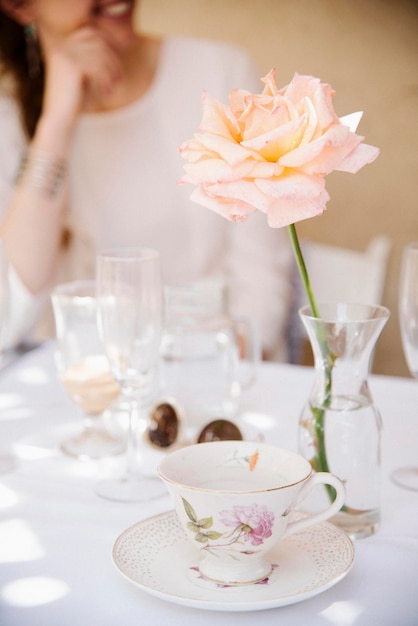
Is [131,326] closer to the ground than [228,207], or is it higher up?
closer to the ground

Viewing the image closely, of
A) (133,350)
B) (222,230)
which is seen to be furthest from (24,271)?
(133,350)

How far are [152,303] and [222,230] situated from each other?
1.12 metres

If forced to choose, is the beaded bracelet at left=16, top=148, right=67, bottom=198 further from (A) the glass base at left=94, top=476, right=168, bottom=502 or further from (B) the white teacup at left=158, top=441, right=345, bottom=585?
(B) the white teacup at left=158, top=441, right=345, bottom=585

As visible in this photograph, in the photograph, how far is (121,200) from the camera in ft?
6.06

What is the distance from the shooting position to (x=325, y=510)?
0.56 meters

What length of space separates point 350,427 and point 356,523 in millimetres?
79

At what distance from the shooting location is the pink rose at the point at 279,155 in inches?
20.9

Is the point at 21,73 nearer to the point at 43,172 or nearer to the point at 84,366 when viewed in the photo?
the point at 43,172

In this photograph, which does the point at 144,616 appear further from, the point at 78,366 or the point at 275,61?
the point at 275,61

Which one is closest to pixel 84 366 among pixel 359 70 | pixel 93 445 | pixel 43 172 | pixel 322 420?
pixel 93 445

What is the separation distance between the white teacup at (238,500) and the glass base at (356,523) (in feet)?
0.32

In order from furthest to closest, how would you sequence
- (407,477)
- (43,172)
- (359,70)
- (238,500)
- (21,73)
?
1. (359,70)
2. (21,73)
3. (43,172)
4. (407,477)
5. (238,500)

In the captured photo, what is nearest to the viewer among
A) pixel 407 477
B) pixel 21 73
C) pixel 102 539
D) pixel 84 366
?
pixel 102 539

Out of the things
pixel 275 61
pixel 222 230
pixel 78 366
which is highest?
pixel 275 61
